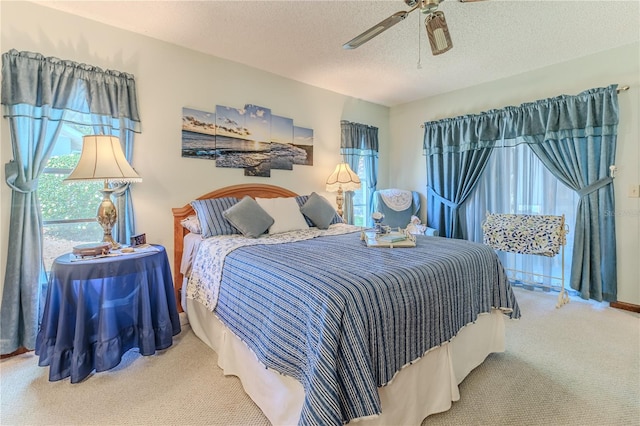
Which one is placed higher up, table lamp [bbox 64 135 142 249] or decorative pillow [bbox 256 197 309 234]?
table lamp [bbox 64 135 142 249]

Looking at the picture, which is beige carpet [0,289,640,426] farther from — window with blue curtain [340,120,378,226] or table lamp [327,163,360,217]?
window with blue curtain [340,120,378,226]

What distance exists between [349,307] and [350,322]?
→ 57 millimetres

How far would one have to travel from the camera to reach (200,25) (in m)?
2.47

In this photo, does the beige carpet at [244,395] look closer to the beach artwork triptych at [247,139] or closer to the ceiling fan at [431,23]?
the beach artwork triptych at [247,139]

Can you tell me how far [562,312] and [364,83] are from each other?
3.26 m

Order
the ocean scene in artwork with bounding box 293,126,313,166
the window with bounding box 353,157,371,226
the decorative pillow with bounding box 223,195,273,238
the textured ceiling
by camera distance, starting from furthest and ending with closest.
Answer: the window with bounding box 353,157,371,226, the ocean scene in artwork with bounding box 293,126,313,166, the decorative pillow with bounding box 223,195,273,238, the textured ceiling

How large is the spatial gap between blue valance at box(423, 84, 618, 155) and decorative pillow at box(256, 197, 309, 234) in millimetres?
2385

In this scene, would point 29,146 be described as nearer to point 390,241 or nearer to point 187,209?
point 187,209

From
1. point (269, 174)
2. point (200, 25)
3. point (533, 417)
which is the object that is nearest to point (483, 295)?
point (533, 417)

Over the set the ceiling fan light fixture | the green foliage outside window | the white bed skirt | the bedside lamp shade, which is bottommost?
the white bed skirt

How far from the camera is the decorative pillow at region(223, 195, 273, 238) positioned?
8.39ft

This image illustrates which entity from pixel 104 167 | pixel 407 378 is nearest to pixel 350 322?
pixel 407 378

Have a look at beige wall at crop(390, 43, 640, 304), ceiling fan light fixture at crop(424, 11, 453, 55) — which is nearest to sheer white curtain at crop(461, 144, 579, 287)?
beige wall at crop(390, 43, 640, 304)

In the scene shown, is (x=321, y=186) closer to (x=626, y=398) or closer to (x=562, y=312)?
(x=562, y=312)
